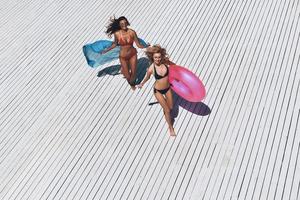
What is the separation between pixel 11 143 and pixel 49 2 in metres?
6.03

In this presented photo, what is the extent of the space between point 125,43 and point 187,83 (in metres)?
1.71

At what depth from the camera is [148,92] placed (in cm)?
875

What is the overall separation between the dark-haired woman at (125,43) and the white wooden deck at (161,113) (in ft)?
1.57

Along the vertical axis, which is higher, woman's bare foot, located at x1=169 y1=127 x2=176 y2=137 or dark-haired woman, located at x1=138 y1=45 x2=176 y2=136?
dark-haired woman, located at x1=138 y1=45 x2=176 y2=136

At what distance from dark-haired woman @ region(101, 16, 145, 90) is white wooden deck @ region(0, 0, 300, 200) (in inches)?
18.9

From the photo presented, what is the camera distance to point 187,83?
724 cm

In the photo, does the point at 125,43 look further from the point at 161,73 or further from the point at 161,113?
the point at 161,113

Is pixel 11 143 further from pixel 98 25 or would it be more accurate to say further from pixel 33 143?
pixel 98 25

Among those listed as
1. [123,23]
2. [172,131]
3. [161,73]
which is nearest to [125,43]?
[123,23]

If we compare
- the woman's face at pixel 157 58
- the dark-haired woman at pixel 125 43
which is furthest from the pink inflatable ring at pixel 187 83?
the dark-haired woman at pixel 125 43

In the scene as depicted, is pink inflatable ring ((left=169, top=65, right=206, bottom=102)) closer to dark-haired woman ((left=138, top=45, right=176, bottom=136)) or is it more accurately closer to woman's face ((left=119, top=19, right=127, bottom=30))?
dark-haired woman ((left=138, top=45, right=176, bottom=136))

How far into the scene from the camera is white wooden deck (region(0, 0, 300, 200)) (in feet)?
23.0

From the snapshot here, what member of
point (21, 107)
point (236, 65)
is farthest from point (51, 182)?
point (236, 65)

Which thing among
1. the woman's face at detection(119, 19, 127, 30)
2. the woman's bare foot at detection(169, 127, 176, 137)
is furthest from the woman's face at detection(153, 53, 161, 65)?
the woman's bare foot at detection(169, 127, 176, 137)
